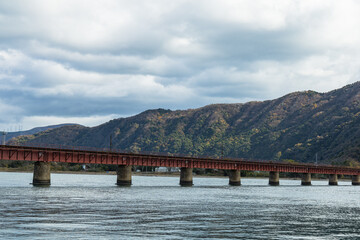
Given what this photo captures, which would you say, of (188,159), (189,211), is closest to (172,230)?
(189,211)

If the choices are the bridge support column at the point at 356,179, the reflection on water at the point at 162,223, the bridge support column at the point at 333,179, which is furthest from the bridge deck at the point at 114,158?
the bridge support column at the point at 356,179

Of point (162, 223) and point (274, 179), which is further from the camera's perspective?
point (274, 179)

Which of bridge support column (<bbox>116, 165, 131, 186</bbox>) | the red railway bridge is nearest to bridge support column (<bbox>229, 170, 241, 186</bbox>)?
the red railway bridge

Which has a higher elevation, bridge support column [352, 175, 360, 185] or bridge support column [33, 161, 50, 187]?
bridge support column [33, 161, 50, 187]

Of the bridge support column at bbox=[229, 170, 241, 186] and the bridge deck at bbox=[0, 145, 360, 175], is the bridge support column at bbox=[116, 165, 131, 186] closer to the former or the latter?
the bridge deck at bbox=[0, 145, 360, 175]

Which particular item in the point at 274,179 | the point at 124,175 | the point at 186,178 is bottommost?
the point at 274,179

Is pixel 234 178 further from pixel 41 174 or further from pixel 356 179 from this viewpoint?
pixel 356 179

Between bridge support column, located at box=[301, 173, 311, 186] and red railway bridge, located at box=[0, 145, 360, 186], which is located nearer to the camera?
red railway bridge, located at box=[0, 145, 360, 186]

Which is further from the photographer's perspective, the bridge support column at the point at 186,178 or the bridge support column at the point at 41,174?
the bridge support column at the point at 186,178

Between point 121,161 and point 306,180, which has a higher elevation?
point 121,161

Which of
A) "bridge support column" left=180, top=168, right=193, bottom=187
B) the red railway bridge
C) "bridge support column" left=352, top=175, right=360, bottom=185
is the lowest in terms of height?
"bridge support column" left=352, top=175, right=360, bottom=185

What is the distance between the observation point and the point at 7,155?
9344 cm

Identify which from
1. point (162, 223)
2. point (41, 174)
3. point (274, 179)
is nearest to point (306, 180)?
point (274, 179)

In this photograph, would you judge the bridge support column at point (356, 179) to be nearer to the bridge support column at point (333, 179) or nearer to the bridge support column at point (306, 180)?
the bridge support column at point (333, 179)
